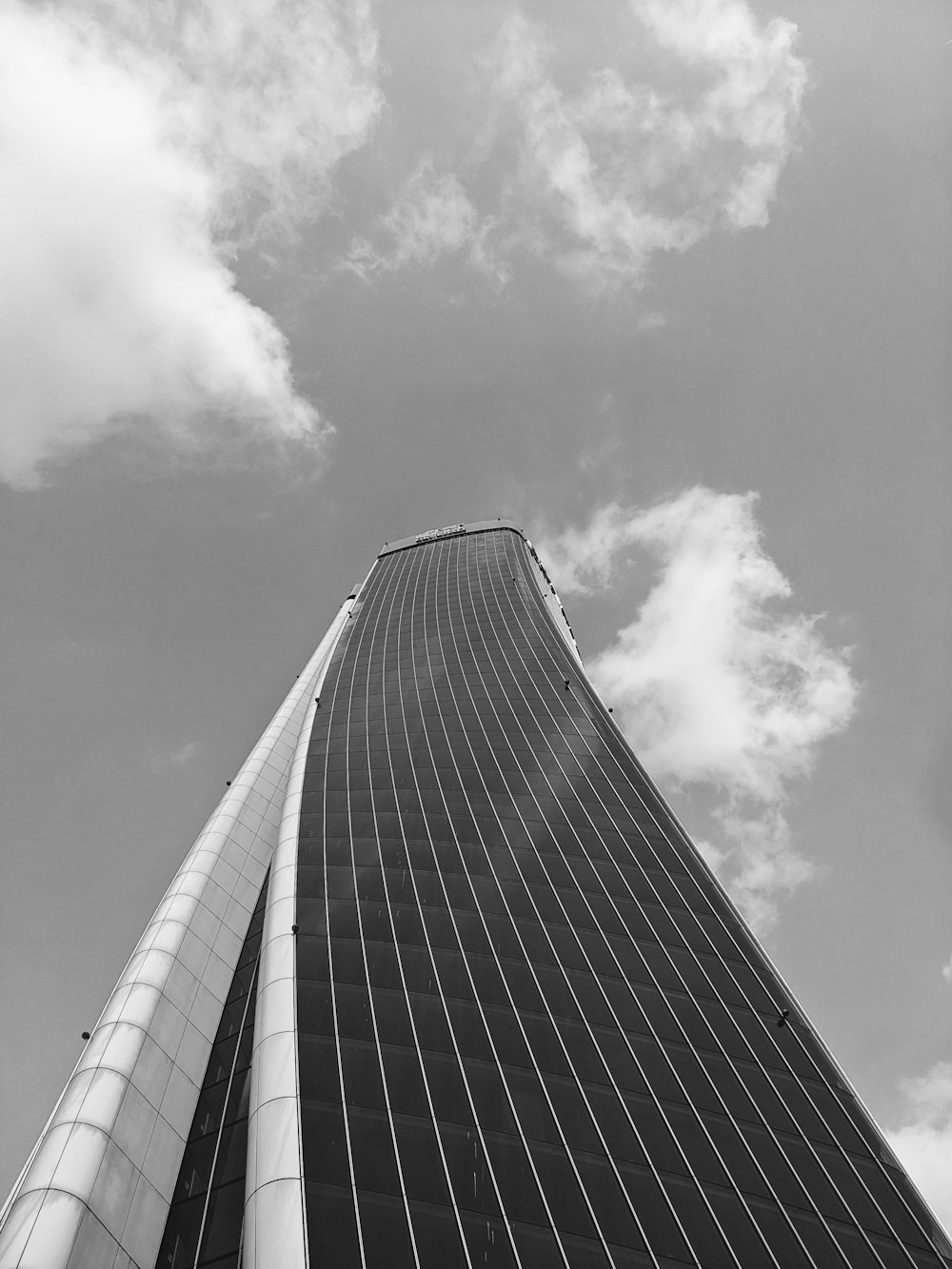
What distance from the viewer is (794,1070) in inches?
962

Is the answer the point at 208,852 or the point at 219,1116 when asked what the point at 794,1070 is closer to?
the point at 219,1116

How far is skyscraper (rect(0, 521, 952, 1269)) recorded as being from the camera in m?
17.6

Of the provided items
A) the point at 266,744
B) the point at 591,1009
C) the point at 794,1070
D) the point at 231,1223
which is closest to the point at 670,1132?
the point at 591,1009

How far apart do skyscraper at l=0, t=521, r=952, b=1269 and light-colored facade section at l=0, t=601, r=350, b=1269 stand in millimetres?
97

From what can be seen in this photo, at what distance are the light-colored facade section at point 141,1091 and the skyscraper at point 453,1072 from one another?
97 mm

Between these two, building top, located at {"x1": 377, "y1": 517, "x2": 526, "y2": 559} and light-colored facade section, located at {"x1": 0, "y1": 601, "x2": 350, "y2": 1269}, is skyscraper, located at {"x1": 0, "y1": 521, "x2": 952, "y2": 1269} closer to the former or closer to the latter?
light-colored facade section, located at {"x1": 0, "y1": 601, "x2": 350, "y2": 1269}

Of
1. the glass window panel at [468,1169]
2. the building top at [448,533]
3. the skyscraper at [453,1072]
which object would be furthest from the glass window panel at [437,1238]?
the building top at [448,533]

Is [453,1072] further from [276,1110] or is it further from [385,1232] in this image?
[276,1110]

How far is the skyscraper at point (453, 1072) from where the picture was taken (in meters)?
17.6

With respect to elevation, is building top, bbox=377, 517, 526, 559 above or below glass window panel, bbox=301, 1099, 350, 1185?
above

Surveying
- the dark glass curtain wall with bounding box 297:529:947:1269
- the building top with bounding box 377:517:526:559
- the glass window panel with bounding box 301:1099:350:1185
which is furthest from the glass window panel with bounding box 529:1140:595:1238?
the building top with bounding box 377:517:526:559

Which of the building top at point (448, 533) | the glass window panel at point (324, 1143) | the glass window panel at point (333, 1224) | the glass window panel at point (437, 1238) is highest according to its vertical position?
the building top at point (448, 533)

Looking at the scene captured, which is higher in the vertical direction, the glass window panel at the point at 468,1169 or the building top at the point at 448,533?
the building top at the point at 448,533

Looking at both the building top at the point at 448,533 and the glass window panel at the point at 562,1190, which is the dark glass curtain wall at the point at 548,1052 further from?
the building top at the point at 448,533
